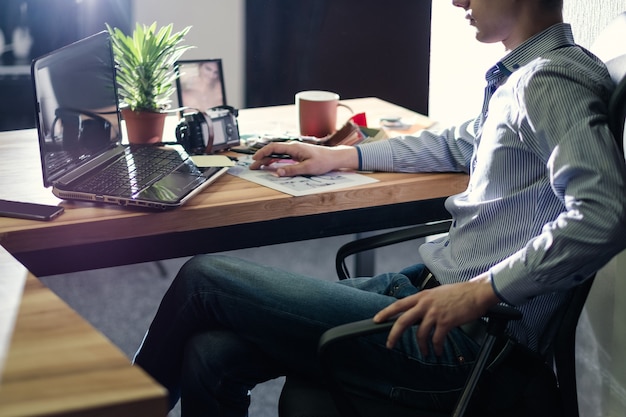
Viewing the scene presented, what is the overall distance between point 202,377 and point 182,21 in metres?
2.42

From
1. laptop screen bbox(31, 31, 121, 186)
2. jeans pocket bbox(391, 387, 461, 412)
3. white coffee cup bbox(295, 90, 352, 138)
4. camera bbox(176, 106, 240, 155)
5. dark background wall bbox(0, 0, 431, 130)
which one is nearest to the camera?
jeans pocket bbox(391, 387, 461, 412)

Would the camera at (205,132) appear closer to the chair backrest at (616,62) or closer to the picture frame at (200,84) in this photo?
the picture frame at (200,84)

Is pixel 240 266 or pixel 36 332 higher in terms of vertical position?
pixel 36 332

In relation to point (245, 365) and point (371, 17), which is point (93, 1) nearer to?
point (371, 17)

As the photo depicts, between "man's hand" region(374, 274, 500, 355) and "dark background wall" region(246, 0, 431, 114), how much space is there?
2.48 meters

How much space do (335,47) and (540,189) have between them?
2.37 metres

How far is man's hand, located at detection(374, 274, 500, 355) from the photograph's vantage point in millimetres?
1190

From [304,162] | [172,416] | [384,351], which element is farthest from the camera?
[172,416]

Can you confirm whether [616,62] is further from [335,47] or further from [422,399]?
[335,47]

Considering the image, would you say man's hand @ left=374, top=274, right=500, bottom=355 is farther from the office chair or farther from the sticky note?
the sticky note

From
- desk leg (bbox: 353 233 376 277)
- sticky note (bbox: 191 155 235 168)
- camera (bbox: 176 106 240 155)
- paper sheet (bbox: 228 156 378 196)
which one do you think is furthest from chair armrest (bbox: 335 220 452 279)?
desk leg (bbox: 353 233 376 277)

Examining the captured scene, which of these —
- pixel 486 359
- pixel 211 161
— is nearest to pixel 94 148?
pixel 211 161

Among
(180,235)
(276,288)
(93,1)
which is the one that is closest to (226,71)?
(93,1)

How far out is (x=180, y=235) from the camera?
1571 mm
